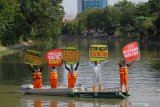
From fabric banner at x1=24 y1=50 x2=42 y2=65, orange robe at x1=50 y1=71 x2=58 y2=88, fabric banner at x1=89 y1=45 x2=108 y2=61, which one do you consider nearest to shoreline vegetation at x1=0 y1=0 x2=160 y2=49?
fabric banner at x1=24 y1=50 x2=42 y2=65

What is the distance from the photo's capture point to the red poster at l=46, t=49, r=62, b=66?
23.9 m

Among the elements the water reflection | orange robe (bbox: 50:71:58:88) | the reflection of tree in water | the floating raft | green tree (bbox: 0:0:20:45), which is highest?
green tree (bbox: 0:0:20:45)

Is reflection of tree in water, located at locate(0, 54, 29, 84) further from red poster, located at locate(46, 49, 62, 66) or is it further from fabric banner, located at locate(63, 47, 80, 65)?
fabric banner, located at locate(63, 47, 80, 65)

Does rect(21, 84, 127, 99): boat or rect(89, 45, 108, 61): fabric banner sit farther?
rect(89, 45, 108, 61): fabric banner

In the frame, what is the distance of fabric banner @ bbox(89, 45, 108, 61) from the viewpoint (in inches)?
900

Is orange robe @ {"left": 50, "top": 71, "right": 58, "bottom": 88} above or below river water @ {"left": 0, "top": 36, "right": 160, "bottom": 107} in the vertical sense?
above

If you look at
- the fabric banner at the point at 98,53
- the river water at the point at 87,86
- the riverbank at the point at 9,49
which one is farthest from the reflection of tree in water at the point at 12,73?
the riverbank at the point at 9,49

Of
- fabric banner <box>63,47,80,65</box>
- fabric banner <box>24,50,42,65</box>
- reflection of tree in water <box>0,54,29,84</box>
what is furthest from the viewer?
reflection of tree in water <box>0,54,29,84</box>

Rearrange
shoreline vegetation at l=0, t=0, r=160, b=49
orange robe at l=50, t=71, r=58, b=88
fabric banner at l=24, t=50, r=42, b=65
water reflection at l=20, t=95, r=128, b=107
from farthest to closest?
shoreline vegetation at l=0, t=0, r=160, b=49
fabric banner at l=24, t=50, r=42, b=65
orange robe at l=50, t=71, r=58, b=88
water reflection at l=20, t=95, r=128, b=107

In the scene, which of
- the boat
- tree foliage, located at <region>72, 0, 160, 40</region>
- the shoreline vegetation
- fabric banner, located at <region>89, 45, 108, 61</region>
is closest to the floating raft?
the boat

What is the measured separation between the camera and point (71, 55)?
77.4ft

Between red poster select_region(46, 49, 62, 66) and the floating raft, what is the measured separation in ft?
4.27

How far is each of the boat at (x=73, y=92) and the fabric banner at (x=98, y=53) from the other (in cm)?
163

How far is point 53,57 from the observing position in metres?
24.0
